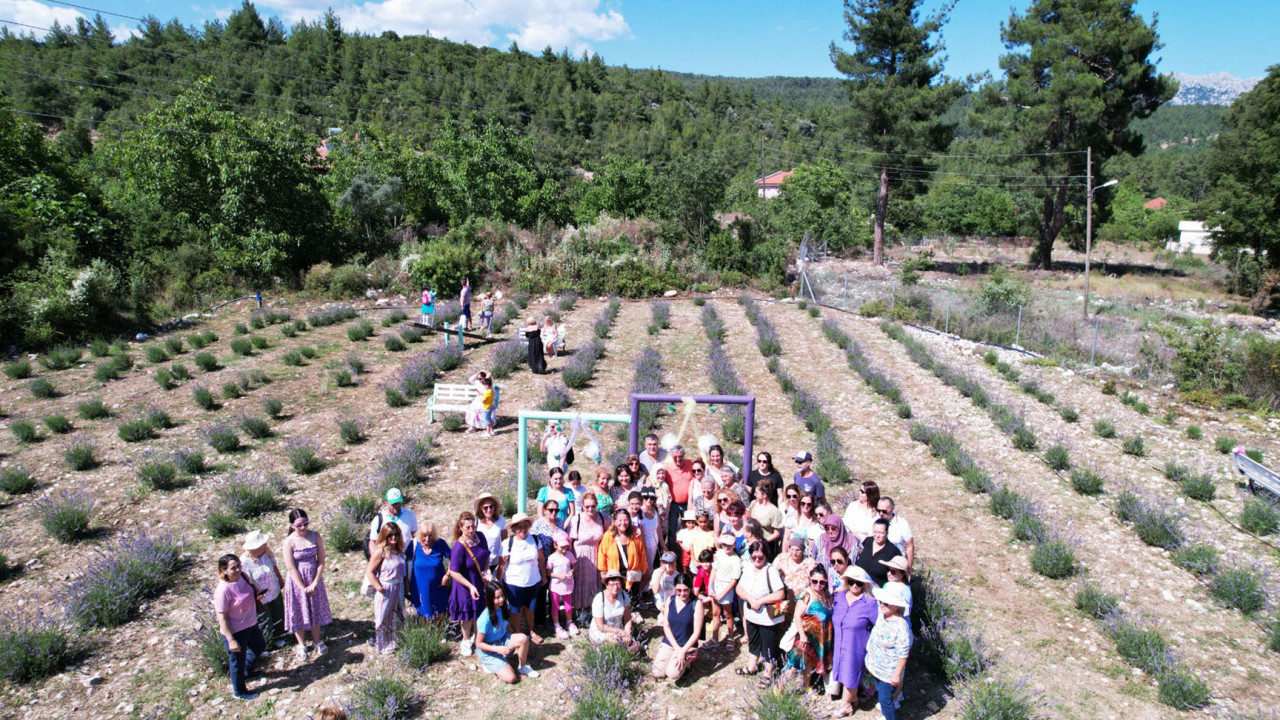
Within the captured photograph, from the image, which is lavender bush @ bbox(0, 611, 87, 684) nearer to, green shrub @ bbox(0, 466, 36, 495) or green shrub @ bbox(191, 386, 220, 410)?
green shrub @ bbox(0, 466, 36, 495)

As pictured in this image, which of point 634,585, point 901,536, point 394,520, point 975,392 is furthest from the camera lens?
point 975,392

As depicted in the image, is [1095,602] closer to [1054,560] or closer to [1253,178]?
[1054,560]

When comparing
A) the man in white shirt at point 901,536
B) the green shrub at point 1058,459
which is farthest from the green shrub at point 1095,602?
the green shrub at point 1058,459

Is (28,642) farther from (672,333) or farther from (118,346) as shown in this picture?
(672,333)

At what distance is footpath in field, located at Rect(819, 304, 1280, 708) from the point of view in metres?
6.38

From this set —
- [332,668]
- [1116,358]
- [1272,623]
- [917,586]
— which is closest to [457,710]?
[332,668]

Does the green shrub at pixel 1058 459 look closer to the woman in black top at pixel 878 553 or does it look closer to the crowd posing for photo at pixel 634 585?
the crowd posing for photo at pixel 634 585

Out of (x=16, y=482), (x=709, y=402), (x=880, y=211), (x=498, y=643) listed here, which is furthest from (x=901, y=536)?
(x=880, y=211)

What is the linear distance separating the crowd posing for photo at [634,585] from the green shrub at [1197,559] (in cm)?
433

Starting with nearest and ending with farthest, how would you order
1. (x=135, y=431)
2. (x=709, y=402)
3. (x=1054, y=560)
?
1. (x=1054, y=560)
2. (x=709, y=402)
3. (x=135, y=431)

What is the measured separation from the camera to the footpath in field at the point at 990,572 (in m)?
6.12

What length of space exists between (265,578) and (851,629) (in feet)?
16.1

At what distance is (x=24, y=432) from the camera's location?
11422mm

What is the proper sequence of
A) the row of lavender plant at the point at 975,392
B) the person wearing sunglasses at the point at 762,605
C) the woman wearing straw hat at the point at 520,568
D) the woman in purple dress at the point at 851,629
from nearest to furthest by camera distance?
the woman in purple dress at the point at 851,629 < the person wearing sunglasses at the point at 762,605 < the woman wearing straw hat at the point at 520,568 < the row of lavender plant at the point at 975,392
